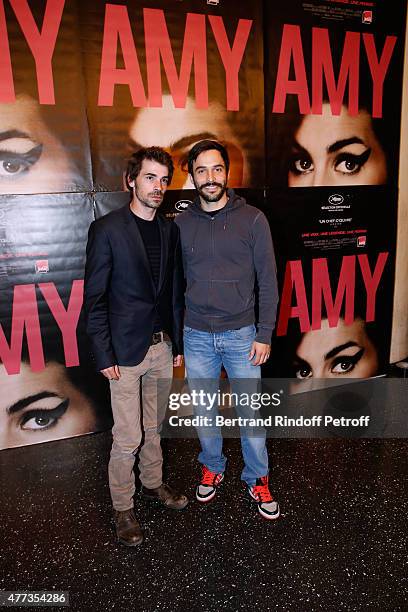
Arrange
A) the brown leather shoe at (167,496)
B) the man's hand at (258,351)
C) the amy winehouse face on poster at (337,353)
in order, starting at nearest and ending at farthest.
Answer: the man's hand at (258,351)
the brown leather shoe at (167,496)
the amy winehouse face on poster at (337,353)

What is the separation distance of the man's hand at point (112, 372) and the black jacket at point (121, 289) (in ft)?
0.08

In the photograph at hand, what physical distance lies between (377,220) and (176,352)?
2230mm

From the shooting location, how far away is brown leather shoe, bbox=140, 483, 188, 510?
243cm

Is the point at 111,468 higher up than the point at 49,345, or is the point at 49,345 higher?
the point at 49,345

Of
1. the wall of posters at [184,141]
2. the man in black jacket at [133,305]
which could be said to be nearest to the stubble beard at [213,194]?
the man in black jacket at [133,305]

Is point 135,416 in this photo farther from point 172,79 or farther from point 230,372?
point 172,79

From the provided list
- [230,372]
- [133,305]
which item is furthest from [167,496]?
[133,305]

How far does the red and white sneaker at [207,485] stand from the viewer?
2.49m

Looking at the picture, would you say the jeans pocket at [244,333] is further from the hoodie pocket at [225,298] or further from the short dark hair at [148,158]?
the short dark hair at [148,158]

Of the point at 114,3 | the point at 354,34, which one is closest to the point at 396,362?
the point at 354,34

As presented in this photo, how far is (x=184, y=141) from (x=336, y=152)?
1.20m

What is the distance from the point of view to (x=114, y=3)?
8.91ft

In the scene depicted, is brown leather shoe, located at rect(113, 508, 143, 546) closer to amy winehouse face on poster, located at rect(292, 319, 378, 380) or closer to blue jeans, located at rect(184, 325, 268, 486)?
blue jeans, located at rect(184, 325, 268, 486)

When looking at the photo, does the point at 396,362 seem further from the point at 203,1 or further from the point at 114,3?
the point at 114,3
